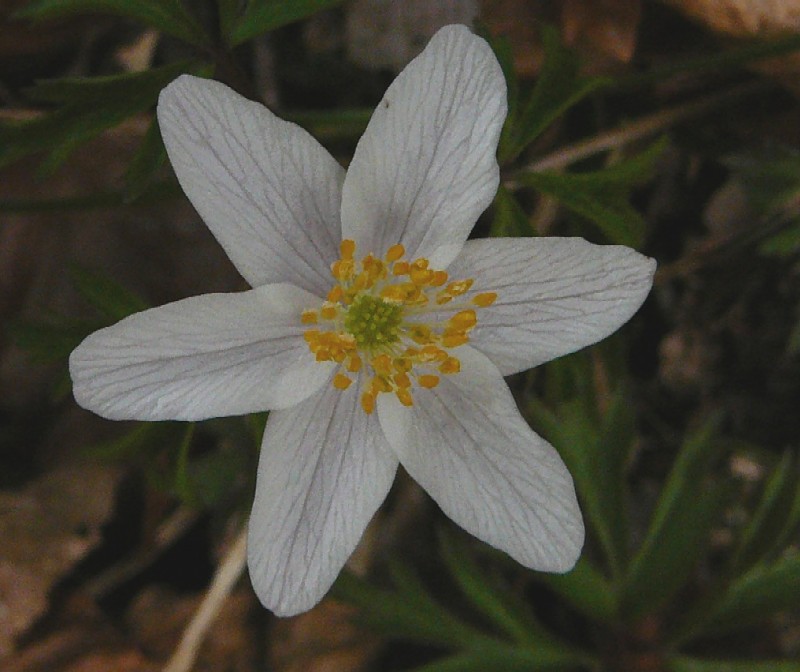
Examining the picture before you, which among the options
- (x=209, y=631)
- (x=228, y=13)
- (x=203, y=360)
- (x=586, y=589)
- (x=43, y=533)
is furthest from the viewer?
(x=209, y=631)

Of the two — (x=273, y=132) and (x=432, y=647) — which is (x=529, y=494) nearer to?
(x=273, y=132)

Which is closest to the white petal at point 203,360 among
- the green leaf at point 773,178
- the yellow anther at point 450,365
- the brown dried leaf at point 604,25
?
the yellow anther at point 450,365

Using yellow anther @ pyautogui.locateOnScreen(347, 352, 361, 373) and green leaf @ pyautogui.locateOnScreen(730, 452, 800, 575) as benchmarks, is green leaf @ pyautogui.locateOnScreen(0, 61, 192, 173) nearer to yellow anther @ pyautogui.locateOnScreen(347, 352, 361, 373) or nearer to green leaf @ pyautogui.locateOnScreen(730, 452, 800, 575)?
yellow anther @ pyautogui.locateOnScreen(347, 352, 361, 373)

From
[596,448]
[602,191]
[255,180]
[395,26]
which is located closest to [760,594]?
[596,448]

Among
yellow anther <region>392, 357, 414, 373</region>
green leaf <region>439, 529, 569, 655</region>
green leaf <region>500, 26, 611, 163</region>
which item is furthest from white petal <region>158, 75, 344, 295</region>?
green leaf <region>439, 529, 569, 655</region>

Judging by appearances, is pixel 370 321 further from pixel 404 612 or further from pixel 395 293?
pixel 404 612

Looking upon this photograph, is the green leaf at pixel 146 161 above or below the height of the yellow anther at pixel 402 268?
above

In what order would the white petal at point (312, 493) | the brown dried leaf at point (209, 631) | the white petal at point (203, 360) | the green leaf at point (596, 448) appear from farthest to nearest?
the brown dried leaf at point (209, 631) < the green leaf at point (596, 448) < the white petal at point (312, 493) < the white petal at point (203, 360)

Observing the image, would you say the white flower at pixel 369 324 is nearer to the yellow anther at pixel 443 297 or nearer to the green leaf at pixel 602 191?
the yellow anther at pixel 443 297
